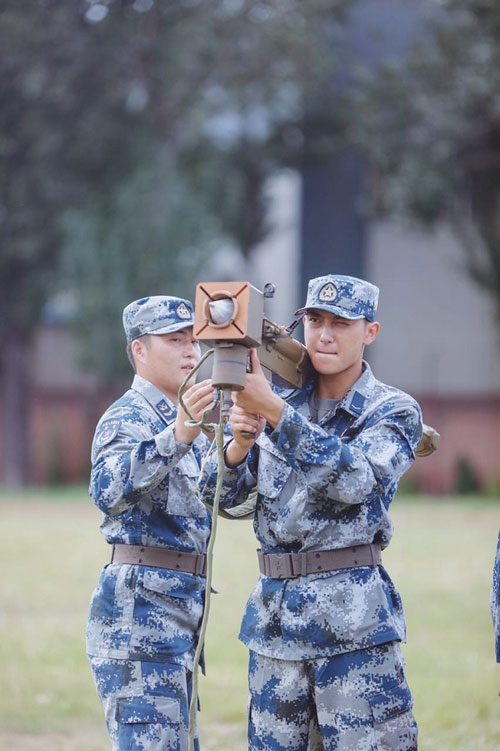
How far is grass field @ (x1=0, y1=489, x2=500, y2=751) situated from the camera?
23.0 feet

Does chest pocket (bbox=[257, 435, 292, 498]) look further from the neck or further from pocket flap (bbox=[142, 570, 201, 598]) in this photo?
pocket flap (bbox=[142, 570, 201, 598])

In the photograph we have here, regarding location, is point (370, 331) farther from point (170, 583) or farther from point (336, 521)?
point (170, 583)

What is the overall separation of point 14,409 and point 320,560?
2496 cm

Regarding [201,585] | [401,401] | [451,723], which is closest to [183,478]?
[201,585]

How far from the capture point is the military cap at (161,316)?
4.46 m

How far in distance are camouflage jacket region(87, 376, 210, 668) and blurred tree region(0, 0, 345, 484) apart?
21904 millimetres

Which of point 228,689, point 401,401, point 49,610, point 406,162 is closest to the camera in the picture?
point 401,401

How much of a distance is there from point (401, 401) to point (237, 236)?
85.5ft

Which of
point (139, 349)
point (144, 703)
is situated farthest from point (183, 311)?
point (144, 703)

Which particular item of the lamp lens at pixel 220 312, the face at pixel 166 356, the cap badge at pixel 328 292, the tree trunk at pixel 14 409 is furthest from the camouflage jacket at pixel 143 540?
the tree trunk at pixel 14 409

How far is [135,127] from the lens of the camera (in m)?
27.5

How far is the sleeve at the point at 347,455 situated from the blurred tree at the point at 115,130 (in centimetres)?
2264

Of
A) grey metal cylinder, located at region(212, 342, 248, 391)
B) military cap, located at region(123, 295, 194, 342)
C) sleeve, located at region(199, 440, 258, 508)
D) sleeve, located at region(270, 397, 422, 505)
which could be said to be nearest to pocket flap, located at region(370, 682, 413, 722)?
sleeve, located at region(270, 397, 422, 505)

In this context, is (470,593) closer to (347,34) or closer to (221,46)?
(221,46)
